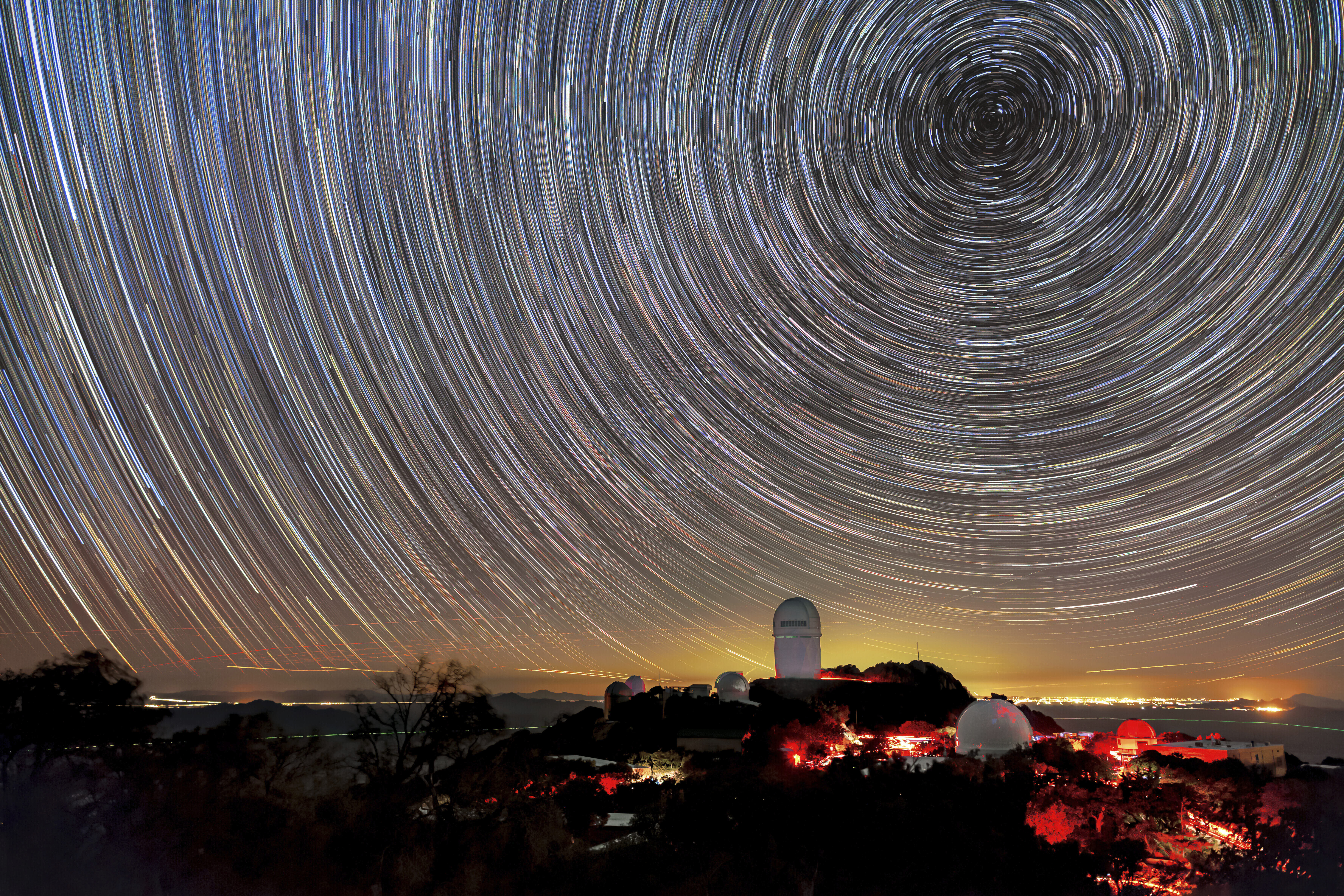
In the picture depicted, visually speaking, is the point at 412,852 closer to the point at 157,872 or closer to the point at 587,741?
the point at 157,872

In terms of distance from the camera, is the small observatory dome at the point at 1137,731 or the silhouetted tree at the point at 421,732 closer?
the silhouetted tree at the point at 421,732

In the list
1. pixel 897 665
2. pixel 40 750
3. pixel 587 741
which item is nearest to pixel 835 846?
pixel 587 741

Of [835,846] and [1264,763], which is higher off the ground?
[1264,763]

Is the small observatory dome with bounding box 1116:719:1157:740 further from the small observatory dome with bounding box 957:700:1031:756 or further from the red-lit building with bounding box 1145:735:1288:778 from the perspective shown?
the small observatory dome with bounding box 957:700:1031:756

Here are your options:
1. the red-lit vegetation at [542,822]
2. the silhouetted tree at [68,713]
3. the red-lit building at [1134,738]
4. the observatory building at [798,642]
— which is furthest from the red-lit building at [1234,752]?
the silhouetted tree at [68,713]

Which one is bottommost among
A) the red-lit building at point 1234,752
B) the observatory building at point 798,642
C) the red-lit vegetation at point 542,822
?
the red-lit vegetation at point 542,822

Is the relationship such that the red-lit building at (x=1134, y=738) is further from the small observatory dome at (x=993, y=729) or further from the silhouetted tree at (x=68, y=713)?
the silhouetted tree at (x=68, y=713)
